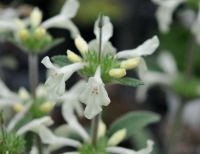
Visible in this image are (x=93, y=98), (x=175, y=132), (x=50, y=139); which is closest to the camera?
(x=93, y=98)

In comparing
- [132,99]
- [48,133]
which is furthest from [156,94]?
[48,133]

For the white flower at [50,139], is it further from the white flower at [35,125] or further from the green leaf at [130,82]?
the green leaf at [130,82]

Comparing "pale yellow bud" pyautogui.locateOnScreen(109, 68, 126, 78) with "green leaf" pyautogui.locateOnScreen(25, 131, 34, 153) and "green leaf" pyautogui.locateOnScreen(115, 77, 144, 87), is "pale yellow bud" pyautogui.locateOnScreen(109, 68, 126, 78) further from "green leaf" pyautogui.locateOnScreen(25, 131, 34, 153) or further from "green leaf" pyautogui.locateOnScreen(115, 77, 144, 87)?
"green leaf" pyautogui.locateOnScreen(25, 131, 34, 153)

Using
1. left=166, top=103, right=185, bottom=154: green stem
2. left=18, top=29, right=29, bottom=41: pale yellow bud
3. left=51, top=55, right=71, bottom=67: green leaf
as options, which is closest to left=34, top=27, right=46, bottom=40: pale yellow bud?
left=18, top=29, right=29, bottom=41: pale yellow bud

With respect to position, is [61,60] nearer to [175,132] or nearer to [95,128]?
[95,128]

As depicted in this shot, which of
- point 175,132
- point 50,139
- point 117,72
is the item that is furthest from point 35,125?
point 175,132
